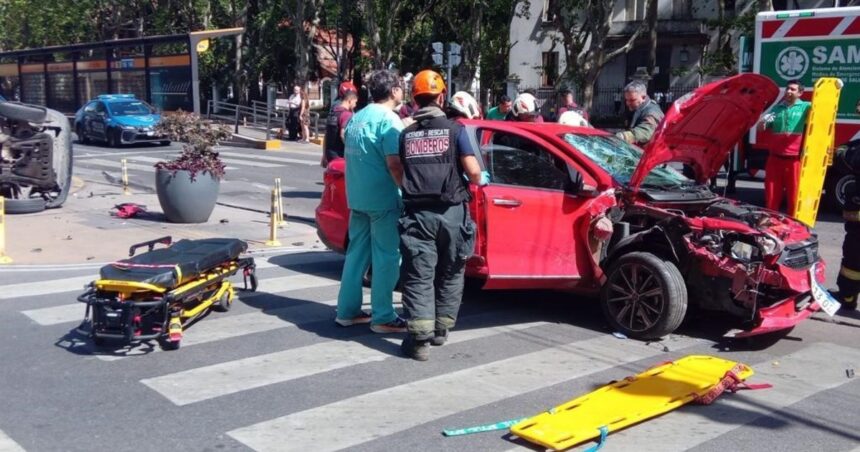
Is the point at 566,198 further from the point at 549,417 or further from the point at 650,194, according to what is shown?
the point at 549,417

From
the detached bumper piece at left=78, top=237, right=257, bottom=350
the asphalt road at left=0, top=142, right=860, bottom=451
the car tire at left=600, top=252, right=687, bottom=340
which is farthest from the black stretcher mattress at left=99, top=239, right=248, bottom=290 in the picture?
the car tire at left=600, top=252, right=687, bottom=340

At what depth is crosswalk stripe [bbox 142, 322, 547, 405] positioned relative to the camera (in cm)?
546

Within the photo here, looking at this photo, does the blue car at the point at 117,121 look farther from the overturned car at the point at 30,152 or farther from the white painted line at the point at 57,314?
the white painted line at the point at 57,314

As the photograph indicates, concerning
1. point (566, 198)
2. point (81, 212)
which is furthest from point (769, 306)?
point (81, 212)

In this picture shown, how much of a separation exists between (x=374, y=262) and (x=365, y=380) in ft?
3.69

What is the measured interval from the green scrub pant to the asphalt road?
210mm

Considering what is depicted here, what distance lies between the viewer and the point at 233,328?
691 cm

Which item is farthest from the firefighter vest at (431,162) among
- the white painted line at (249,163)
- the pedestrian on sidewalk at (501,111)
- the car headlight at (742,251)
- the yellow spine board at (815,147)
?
the white painted line at (249,163)

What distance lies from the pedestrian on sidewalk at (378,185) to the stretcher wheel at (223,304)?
1285mm

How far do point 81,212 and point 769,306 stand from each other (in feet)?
33.2

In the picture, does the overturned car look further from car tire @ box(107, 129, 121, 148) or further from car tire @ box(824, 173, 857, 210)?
car tire @ box(107, 129, 121, 148)

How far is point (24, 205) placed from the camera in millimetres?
12773

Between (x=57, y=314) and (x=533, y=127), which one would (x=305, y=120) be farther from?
(x=533, y=127)

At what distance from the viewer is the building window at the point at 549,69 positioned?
41875mm
